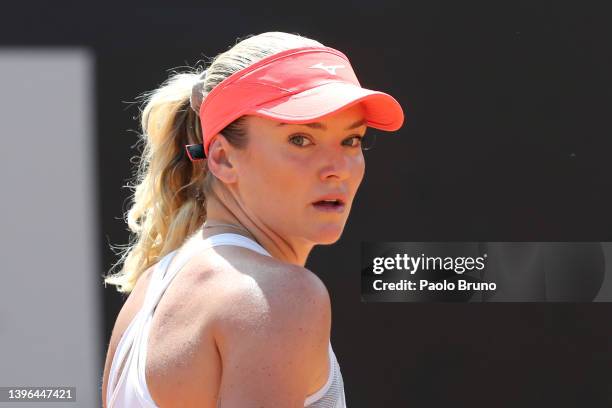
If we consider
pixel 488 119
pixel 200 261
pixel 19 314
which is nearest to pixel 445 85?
pixel 488 119

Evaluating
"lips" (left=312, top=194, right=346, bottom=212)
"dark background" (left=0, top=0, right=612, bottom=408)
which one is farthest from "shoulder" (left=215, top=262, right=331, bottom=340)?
"dark background" (left=0, top=0, right=612, bottom=408)

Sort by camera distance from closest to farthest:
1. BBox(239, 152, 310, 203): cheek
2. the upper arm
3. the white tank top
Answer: the upper arm
the white tank top
BBox(239, 152, 310, 203): cheek

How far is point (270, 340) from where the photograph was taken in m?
1.21

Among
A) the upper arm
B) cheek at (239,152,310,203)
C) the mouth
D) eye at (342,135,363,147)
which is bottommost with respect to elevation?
the upper arm

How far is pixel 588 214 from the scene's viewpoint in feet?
9.87

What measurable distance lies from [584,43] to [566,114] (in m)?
0.23

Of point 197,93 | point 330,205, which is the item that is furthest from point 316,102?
point 197,93

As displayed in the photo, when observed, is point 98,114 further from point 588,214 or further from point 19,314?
point 588,214

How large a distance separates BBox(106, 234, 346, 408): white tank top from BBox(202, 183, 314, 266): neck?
0.06 m

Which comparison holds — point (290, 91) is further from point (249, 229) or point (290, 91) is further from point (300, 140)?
point (249, 229)

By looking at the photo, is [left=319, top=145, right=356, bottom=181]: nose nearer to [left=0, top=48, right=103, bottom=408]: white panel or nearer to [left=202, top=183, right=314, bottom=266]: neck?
[left=202, top=183, right=314, bottom=266]: neck

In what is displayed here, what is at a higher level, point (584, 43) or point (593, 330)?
point (584, 43)

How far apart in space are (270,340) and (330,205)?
0.33 m

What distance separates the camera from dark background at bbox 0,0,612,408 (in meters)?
3.01
